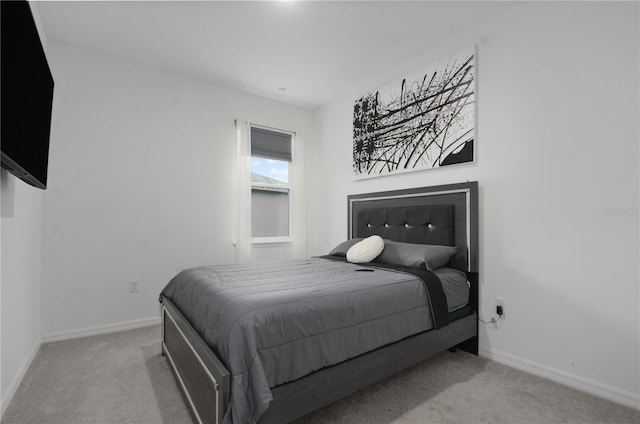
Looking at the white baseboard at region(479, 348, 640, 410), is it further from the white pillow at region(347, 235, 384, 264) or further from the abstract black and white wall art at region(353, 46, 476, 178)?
the abstract black and white wall art at region(353, 46, 476, 178)

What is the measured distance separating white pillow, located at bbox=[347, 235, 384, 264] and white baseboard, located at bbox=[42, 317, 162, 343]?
7.05ft

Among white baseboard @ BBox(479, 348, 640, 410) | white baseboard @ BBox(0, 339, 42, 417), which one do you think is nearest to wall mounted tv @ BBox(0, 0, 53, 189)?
white baseboard @ BBox(0, 339, 42, 417)

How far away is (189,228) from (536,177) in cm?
324

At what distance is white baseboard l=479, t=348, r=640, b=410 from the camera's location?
1.81 m

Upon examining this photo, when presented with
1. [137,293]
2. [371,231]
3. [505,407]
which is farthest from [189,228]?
[505,407]

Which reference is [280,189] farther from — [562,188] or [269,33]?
[562,188]

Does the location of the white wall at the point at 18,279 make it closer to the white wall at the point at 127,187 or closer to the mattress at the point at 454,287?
the white wall at the point at 127,187

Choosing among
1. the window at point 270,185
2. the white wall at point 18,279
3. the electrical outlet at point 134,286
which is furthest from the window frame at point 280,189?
the white wall at point 18,279

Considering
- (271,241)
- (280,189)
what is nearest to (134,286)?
(271,241)

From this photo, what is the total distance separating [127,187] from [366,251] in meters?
2.42

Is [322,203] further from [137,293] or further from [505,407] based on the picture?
[505,407]

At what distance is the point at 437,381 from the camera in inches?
81.1

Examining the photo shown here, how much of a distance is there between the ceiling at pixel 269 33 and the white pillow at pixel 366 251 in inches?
69.3

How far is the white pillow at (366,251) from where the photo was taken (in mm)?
2740
